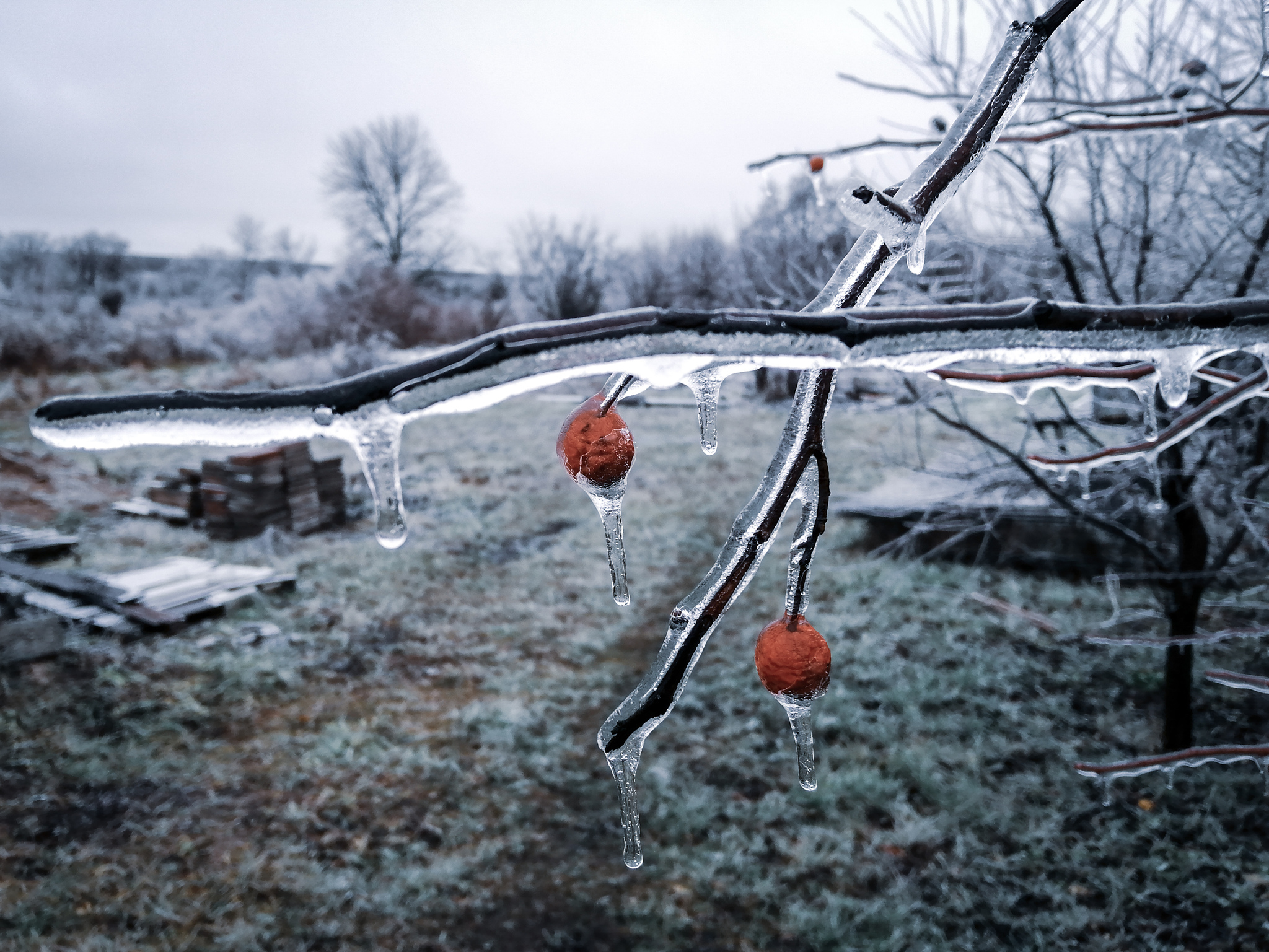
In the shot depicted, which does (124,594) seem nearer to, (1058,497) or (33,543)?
(33,543)

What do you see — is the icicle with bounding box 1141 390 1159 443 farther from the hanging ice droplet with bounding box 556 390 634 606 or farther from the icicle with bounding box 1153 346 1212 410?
the hanging ice droplet with bounding box 556 390 634 606

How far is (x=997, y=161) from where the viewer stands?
4211mm

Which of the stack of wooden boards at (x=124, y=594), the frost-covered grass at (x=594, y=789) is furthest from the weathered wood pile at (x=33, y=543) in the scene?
the frost-covered grass at (x=594, y=789)

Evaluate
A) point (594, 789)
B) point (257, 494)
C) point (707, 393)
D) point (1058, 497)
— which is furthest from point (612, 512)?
point (257, 494)

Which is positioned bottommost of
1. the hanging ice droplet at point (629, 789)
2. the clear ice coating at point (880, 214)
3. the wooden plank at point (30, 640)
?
the wooden plank at point (30, 640)

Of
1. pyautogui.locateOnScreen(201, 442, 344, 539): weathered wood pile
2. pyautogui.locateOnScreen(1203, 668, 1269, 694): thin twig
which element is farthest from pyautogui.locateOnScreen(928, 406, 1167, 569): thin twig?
pyautogui.locateOnScreen(201, 442, 344, 539): weathered wood pile

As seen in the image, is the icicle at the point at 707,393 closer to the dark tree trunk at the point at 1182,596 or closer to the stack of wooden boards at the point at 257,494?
the dark tree trunk at the point at 1182,596

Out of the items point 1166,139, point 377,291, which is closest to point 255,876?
point 1166,139

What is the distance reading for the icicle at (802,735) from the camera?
862 millimetres

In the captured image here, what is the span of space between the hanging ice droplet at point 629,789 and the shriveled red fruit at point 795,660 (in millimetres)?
205

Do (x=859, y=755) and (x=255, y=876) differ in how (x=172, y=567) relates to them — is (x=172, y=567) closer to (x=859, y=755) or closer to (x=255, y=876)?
(x=255, y=876)

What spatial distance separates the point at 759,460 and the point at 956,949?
9956 mm

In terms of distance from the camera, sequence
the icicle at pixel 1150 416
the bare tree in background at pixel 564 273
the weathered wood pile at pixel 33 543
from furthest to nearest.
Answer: the bare tree in background at pixel 564 273 → the weathered wood pile at pixel 33 543 → the icicle at pixel 1150 416

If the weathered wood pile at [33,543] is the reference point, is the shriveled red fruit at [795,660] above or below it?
above
